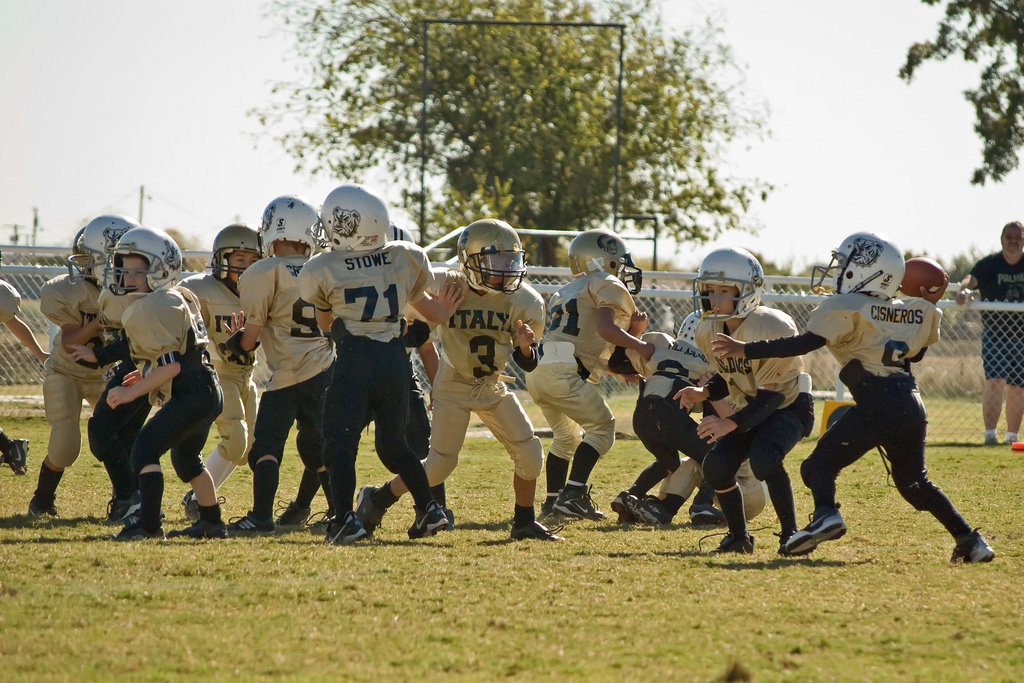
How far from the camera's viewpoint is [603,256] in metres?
7.89

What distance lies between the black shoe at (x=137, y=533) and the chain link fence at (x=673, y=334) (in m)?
6.55

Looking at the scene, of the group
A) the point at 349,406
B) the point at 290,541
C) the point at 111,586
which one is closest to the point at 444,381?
the point at 349,406

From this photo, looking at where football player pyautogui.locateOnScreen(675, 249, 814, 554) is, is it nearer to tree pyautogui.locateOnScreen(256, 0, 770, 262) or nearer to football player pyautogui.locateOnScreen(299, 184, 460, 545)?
football player pyautogui.locateOnScreen(299, 184, 460, 545)

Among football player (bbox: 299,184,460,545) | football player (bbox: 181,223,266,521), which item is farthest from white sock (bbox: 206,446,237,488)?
football player (bbox: 299,184,460,545)

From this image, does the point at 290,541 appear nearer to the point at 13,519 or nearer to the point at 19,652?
the point at 13,519

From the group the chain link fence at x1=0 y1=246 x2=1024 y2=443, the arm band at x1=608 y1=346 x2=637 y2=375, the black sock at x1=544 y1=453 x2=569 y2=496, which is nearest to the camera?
the black sock at x1=544 y1=453 x2=569 y2=496

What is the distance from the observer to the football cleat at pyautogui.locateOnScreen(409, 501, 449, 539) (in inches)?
237

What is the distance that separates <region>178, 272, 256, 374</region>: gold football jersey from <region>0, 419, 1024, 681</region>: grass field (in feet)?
3.02

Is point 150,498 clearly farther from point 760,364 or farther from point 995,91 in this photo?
point 995,91

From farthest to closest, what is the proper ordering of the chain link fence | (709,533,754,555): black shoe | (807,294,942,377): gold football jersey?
the chain link fence, (709,533,754,555): black shoe, (807,294,942,377): gold football jersey

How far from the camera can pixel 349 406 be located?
230 inches

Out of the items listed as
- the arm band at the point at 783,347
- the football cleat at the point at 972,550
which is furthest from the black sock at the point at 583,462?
the football cleat at the point at 972,550

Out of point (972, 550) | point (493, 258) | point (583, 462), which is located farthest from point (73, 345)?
point (972, 550)

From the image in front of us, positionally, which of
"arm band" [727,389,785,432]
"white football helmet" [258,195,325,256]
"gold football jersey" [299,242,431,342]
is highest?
"white football helmet" [258,195,325,256]
